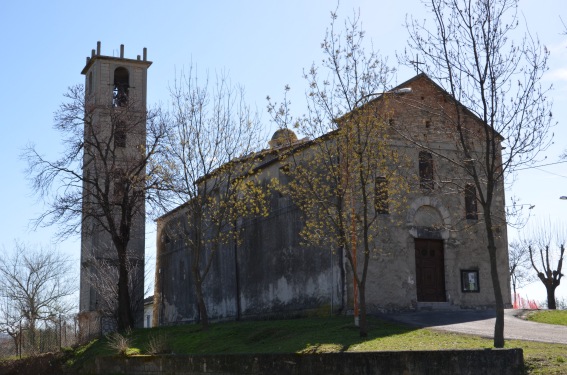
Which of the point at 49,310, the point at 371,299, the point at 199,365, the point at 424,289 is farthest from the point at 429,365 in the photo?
the point at 49,310

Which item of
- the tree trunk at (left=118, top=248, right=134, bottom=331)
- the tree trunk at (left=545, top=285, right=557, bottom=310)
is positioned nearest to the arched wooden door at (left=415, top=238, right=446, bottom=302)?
the tree trunk at (left=118, top=248, right=134, bottom=331)

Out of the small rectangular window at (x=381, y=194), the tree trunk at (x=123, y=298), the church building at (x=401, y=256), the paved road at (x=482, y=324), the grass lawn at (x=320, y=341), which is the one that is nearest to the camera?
the grass lawn at (x=320, y=341)

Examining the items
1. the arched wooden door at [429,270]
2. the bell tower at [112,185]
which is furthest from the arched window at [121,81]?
the arched wooden door at [429,270]

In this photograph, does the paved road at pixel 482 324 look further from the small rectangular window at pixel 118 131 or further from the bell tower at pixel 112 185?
the small rectangular window at pixel 118 131

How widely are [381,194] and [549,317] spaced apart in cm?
711

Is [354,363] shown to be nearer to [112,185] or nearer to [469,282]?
[469,282]

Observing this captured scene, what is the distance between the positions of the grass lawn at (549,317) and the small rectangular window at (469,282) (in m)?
3.22

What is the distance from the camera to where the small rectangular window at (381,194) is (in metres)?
25.0

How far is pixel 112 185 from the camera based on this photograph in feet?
136

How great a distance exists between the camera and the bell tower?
36.9 m

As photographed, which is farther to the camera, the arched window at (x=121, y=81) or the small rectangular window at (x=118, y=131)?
the arched window at (x=121, y=81)

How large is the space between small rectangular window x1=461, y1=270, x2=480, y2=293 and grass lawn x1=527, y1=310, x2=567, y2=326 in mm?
3218

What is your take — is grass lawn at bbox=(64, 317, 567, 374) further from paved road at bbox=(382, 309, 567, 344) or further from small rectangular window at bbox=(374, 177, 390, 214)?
small rectangular window at bbox=(374, 177, 390, 214)

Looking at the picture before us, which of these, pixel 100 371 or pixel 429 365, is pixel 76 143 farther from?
pixel 429 365
